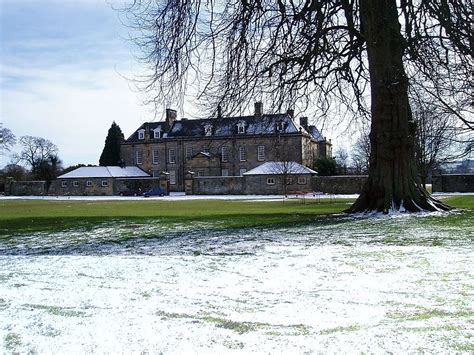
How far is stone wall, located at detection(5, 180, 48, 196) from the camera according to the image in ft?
220

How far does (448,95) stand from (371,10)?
704 centimetres

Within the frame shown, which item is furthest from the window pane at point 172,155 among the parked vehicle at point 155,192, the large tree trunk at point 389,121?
the large tree trunk at point 389,121

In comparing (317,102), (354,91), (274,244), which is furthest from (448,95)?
(274,244)

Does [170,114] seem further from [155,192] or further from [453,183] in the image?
[453,183]

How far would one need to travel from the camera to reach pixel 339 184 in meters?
52.0

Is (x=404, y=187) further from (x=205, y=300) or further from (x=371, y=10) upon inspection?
(x=205, y=300)

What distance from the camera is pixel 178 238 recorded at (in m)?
9.68

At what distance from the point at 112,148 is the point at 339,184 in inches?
1617

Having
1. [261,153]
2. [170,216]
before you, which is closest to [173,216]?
[170,216]

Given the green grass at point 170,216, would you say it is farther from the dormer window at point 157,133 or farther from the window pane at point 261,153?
the dormer window at point 157,133

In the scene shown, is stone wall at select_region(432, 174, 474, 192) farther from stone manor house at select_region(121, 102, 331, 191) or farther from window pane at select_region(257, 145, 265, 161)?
window pane at select_region(257, 145, 265, 161)

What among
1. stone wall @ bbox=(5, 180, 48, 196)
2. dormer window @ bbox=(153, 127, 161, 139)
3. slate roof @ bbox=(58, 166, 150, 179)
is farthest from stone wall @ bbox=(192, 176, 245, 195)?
stone wall @ bbox=(5, 180, 48, 196)

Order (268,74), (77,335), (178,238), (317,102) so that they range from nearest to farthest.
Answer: (77,335), (178,238), (268,74), (317,102)

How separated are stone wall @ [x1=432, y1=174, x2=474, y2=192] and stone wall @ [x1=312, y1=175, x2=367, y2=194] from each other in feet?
22.4
